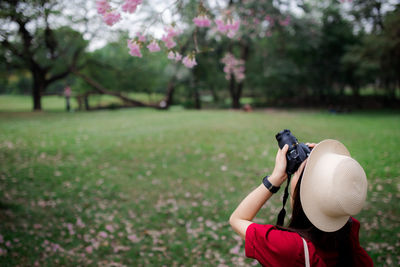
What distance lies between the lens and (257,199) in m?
1.45

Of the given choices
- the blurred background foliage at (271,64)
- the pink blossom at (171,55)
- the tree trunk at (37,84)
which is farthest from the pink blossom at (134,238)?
the tree trunk at (37,84)

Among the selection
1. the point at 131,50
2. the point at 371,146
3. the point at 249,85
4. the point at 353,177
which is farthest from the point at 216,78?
the point at 353,177

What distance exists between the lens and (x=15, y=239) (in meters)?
3.53

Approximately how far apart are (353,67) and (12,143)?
23937 mm

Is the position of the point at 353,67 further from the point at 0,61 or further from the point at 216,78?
the point at 0,61

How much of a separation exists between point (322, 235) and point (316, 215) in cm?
17

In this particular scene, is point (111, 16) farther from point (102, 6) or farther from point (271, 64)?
point (271, 64)

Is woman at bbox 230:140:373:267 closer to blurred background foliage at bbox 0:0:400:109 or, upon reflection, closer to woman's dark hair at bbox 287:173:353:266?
woman's dark hair at bbox 287:173:353:266

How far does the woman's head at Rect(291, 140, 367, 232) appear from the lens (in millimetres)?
1199

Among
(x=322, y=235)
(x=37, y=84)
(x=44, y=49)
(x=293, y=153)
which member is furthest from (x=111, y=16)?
(x=37, y=84)

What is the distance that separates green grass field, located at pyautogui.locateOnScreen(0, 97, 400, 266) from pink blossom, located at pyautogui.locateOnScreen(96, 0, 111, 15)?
2.77 meters

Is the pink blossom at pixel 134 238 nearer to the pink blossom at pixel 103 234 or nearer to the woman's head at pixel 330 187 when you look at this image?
the pink blossom at pixel 103 234

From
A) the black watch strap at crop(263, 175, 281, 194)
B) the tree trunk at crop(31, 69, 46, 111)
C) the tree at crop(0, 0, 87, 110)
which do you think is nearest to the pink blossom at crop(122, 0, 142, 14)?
the black watch strap at crop(263, 175, 281, 194)

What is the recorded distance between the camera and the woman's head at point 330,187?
1199 millimetres
